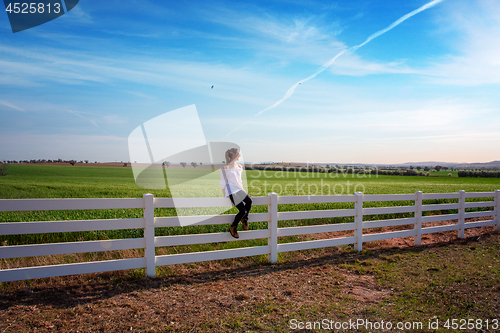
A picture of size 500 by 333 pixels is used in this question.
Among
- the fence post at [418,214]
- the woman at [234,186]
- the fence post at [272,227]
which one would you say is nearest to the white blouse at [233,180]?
the woman at [234,186]

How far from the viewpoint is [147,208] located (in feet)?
16.8

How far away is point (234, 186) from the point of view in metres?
5.59

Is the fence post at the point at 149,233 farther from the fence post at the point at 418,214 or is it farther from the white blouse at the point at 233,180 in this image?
the fence post at the point at 418,214

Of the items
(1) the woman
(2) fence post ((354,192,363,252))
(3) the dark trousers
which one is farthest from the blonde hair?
(2) fence post ((354,192,363,252))

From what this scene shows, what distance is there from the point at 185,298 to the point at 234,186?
2.10 metres

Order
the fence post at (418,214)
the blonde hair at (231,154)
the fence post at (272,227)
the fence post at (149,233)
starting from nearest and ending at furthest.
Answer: the fence post at (149,233)
the blonde hair at (231,154)
the fence post at (272,227)
the fence post at (418,214)

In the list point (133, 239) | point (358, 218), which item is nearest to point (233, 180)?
point (133, 239)

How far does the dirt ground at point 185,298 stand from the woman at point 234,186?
3.58 ft

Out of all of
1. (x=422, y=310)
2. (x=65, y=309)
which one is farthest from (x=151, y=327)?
(x=422, y=310)

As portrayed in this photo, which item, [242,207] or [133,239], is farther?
[242,207]

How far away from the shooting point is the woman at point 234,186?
554 centimetres

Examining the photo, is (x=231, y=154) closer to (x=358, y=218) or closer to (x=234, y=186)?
(x=234, y=186)

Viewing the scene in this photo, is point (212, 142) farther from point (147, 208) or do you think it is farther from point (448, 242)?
point (448, 242)

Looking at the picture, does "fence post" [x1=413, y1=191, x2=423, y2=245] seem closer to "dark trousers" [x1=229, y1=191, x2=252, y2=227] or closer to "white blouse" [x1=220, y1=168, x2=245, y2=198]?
"dark trousers" [x1=229, y1=191, x2=252, y2=227]
